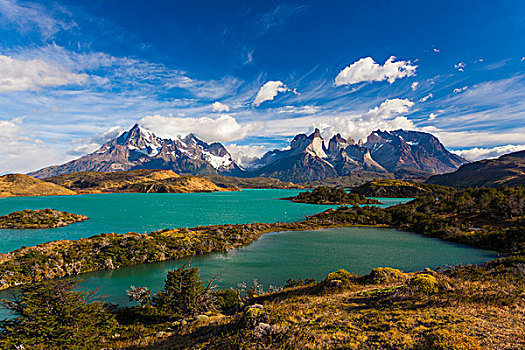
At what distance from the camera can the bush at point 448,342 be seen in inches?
401

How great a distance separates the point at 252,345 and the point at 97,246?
5502cm

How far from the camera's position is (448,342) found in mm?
10445

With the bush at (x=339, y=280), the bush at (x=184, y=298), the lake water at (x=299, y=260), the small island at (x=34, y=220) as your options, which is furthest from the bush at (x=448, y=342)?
the small island at (x=34, y=220)

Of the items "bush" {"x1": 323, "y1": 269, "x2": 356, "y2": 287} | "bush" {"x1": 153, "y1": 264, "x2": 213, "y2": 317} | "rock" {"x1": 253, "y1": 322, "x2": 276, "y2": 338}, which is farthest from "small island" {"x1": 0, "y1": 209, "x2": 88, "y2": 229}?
"rock" {"x1": 253, "y1": 322, "x2": 276, "y2": 338}

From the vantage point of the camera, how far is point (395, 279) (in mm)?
28125

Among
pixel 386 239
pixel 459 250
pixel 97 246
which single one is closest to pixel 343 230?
pixel 386 239

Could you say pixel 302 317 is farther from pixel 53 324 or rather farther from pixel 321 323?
pixel 53 324

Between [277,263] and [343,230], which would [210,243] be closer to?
[277,263]

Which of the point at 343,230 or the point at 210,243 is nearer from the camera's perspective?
the point at 210,243

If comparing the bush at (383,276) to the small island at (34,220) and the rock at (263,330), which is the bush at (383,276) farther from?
the small island at (34,220)

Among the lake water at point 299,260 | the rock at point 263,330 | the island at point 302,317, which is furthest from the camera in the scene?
the lake water at point 299,260

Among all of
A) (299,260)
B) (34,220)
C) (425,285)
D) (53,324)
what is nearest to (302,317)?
(425,285)

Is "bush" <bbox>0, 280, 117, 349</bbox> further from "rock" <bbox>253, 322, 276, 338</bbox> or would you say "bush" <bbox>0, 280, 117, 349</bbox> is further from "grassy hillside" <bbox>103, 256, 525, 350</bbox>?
"rock" <bbox>253, 322, 276, 338</bbox>

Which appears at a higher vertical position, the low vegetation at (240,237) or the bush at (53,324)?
the bush at (53,324)
